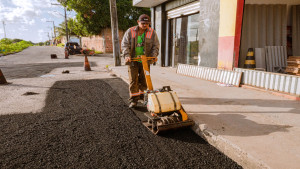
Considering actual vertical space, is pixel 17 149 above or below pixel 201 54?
below

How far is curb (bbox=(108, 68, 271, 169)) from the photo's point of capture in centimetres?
229

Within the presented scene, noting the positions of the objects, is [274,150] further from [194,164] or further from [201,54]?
[201,54]

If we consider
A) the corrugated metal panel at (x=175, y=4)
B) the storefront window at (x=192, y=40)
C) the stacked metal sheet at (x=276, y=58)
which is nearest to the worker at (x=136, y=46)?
the stacked metal sheet at (x=276, y=58)

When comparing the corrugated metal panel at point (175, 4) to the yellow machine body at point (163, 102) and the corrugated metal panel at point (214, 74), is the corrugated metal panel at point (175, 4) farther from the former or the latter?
the yellow machine body at point (163, 102)

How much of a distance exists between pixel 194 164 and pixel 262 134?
124 cm

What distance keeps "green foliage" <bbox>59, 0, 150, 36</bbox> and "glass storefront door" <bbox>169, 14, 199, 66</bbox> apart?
17767 mm

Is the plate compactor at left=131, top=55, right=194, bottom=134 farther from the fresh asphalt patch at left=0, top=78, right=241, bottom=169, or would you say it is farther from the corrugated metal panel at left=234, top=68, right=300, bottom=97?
the corrugated metal panel at left=234, top=68, right=300, bottom=97

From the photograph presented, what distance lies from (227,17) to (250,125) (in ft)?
15.2

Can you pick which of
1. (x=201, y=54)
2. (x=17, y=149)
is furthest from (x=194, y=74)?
(x=17, y=149)

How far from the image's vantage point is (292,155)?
2.34 meters

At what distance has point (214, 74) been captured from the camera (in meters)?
7.03

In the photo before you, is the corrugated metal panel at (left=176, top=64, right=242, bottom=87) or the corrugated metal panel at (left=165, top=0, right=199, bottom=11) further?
the corrugated metal panel at (left=165, top=0, right=199, bottom=11)

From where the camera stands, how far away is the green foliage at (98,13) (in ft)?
86.4

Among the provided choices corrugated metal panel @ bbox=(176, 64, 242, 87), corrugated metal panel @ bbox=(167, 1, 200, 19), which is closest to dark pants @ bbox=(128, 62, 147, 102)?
corrugated metal panel @ bbox=(176, 64, 242, 87)
